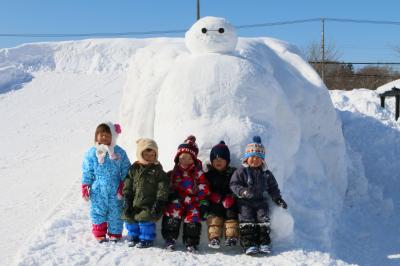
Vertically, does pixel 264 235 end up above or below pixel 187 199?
below

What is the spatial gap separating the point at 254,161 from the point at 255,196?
30cm

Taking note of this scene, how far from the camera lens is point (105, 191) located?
160 inches

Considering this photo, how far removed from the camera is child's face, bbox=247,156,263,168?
402 cm

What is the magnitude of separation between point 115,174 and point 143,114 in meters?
1.38

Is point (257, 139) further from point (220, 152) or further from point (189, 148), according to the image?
point (189, 148)

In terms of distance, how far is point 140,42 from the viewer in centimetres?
1908

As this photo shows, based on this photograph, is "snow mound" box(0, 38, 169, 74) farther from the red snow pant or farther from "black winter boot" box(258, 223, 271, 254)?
"black winter boot" box(258, 223, 271, 254)

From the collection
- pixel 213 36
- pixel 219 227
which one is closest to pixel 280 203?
pixel 219 227

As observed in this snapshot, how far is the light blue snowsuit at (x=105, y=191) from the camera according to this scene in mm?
4082

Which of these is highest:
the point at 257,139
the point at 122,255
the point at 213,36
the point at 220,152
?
the point at 213,36

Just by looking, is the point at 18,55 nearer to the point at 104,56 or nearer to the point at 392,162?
the point at 104,56

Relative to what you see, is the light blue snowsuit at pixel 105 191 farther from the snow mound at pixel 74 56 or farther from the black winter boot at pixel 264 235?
the snow mound at pixel 74 56

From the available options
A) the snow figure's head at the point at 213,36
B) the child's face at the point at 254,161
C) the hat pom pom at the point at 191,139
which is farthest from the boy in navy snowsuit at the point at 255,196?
the snow figure's head at the point at 213,36

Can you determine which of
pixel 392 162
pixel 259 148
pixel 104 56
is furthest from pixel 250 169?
pixel 104 56
